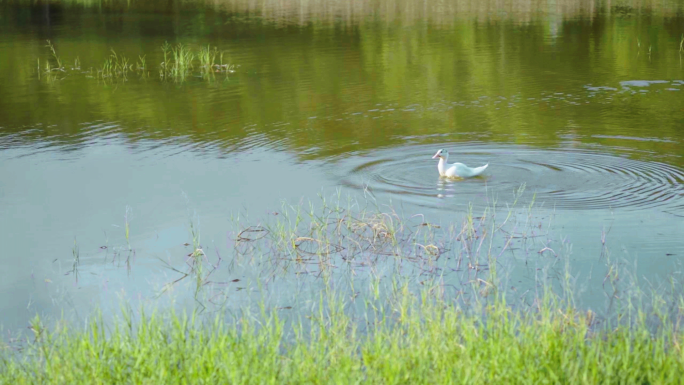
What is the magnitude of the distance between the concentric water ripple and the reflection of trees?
1.11 m

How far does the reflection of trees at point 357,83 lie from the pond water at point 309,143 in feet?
0.32

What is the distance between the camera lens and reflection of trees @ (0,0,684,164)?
49.2 ft

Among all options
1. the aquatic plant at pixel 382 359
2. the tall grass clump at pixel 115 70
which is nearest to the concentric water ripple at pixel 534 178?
the aquatic plant at pixel 382 359

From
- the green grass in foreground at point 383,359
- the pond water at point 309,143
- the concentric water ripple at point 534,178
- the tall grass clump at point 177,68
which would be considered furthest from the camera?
the tall grass clump at point 177,68

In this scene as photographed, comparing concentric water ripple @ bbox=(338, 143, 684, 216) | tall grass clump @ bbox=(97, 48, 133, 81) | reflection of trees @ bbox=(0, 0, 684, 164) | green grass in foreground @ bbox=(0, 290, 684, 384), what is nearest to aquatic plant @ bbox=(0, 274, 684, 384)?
green grass in foreground @ bbox=(0, 290, 684, 384)

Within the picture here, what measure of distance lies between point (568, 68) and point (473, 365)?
733 inches

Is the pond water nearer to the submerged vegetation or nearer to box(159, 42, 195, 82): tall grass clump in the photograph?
box(159, 42, 195, 82): tall grass clump

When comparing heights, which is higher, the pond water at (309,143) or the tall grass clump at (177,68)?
the tall grass clump at (177,68)

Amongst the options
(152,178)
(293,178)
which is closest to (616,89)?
(293,178)

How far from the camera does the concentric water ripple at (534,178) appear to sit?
9.94 metres

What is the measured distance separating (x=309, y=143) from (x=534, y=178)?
13.7 feet

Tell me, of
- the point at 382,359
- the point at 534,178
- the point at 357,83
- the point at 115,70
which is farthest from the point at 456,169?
the point at 115,70

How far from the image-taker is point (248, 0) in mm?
51219

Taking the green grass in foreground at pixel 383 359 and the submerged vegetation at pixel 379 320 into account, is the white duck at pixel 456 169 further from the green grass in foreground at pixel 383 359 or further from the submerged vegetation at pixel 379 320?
the green grass in foreground at pixel 383 359
